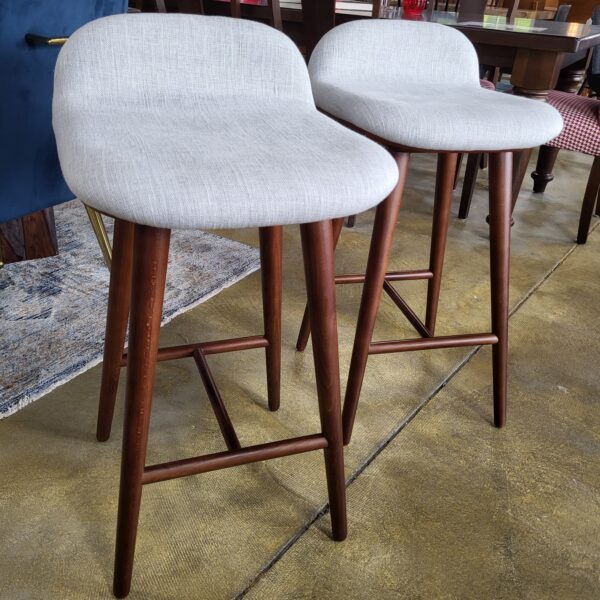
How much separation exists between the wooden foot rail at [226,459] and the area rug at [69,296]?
23.3 inches

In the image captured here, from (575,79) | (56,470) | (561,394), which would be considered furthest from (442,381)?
(575,79)

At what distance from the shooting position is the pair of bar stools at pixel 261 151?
0.65 metres

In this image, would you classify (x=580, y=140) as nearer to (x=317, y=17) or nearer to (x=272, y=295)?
(x=317, y=17)

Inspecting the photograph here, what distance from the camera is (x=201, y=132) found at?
786mm

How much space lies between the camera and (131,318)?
2.50 feet

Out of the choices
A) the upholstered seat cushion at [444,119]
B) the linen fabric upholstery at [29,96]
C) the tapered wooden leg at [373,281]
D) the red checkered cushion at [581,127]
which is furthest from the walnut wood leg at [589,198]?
the linen fabric upholstery at [29,96]

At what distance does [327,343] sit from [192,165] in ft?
1.10

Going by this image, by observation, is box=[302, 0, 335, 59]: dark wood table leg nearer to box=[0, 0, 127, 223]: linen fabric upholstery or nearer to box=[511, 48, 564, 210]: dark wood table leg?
box=[511, 48, 564, 210]: dark wood table leg

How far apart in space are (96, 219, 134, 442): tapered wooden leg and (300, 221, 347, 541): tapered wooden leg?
0.99 ft

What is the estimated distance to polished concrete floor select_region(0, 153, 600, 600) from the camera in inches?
38.8

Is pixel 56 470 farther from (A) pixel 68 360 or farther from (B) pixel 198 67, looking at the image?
(B) pixel 198 67

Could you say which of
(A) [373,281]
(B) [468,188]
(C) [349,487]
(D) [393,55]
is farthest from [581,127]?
(C) [349,487]

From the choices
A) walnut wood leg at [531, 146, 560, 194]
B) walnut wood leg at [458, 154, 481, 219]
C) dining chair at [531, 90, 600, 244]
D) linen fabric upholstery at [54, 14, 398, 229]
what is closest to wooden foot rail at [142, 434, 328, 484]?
linen fabric upholstery at [54, 14, 398, 229]

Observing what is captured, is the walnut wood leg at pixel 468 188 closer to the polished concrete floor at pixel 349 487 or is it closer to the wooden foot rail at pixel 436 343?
the polished concrete floor at pixel 349 487
